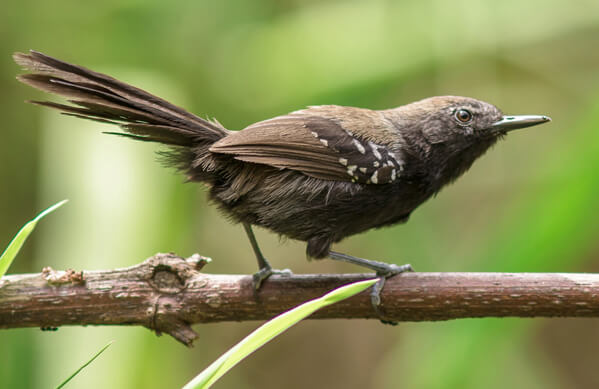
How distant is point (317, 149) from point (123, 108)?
2.94ft

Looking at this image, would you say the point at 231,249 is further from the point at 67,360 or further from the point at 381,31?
the point at 67,360

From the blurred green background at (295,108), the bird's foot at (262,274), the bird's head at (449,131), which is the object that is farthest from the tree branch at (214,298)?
the bird's head at (449,131)

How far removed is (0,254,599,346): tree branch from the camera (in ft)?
8.38

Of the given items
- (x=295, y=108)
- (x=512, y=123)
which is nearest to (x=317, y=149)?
(x=512, y=123)

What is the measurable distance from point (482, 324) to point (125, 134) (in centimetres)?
193

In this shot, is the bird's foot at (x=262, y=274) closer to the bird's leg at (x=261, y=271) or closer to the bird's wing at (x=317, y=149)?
the bird's leg at (x=261, y=271)

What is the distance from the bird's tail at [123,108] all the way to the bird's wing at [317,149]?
0.17m

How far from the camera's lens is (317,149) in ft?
10.5

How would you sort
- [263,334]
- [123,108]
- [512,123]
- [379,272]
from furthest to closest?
1. [512,123]
2. [379,272]
3. [123,108]
4. [263,334]

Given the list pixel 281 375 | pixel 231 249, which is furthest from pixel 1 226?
pixel 281 375

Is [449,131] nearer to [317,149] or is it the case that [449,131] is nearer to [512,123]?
[512,123]

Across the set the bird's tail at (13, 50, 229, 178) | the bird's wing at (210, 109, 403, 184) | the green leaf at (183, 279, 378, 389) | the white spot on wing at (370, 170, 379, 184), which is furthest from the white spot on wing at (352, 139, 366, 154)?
the green leaf at (183, 279, 378, 389)

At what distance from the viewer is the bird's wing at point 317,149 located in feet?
10.1

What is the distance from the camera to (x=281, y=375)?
5.75 m
